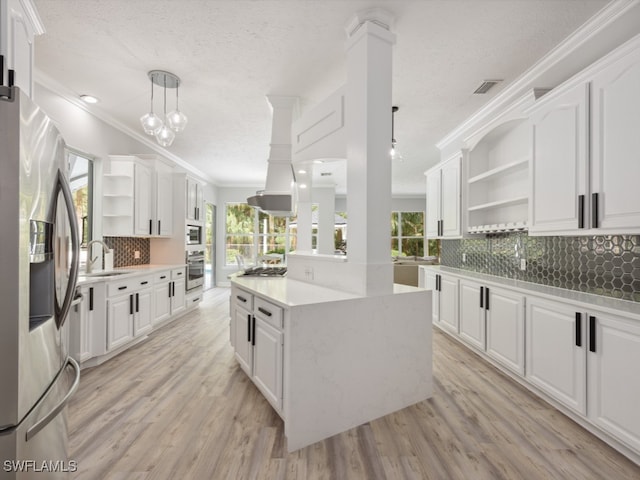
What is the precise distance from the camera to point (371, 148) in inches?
86.8

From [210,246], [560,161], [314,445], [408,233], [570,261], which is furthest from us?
[408,233]

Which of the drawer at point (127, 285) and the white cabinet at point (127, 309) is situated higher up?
the drawer at point (127, 285)

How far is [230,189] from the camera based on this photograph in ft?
28.7

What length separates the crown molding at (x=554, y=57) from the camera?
6.68 ft

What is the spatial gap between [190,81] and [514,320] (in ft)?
12.0

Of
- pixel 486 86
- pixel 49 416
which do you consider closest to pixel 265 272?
pixel 49 416

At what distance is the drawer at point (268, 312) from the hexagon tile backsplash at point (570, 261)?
2322 millimetres

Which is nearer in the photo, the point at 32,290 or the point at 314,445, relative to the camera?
the point at 32,290

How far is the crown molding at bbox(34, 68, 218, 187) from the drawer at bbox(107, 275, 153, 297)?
6.58 feet

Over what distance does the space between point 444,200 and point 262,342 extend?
10.5 ft

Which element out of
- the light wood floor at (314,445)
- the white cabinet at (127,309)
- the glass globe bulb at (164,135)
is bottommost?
the light wood floor at (314,445)

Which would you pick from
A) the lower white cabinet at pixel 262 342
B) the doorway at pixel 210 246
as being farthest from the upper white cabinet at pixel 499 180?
the doorway at pixel 210 246

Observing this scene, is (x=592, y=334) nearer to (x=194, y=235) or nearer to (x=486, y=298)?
(x=486, y=298)

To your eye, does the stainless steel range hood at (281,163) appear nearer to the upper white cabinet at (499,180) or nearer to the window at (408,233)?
the upper white cabinet at (499,180)
